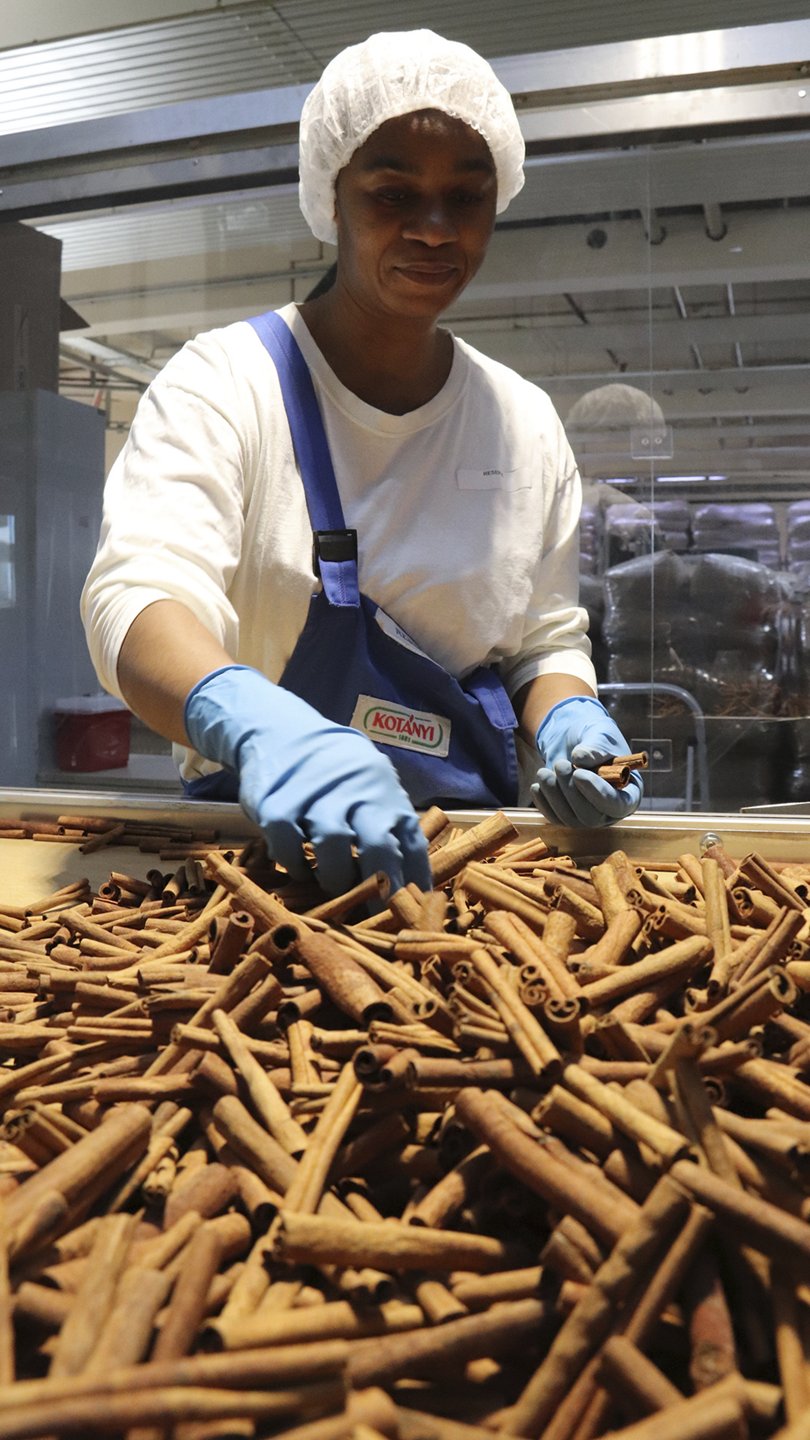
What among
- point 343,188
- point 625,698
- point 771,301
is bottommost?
point 625,698

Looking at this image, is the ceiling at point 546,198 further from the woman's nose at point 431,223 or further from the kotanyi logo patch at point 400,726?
the kotanyi logo patch at point 400,726

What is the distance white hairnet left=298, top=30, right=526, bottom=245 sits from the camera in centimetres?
164

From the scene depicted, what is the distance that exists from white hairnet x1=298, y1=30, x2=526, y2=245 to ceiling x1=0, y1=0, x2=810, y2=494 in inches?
50.3

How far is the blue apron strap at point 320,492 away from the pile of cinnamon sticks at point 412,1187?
81cm

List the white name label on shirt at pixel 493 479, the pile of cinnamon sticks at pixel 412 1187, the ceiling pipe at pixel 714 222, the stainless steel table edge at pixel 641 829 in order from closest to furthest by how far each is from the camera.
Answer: the pile of cinnamon sticks at pixel 412 1187 < the stainless steel table edge at pixel 641 829 < the white name label on shirt at pixel 493 479 < the ceiling pipe at pixel 714 222

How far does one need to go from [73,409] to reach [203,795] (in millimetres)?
2553

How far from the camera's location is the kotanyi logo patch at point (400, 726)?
1634 millimetres

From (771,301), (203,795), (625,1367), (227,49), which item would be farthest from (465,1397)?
(227,49)

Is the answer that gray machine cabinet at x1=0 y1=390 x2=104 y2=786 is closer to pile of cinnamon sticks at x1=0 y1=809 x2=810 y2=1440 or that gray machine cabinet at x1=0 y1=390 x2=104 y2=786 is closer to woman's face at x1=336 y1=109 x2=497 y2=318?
woman's face at x1=336 y1=109 x2=497 y2=318

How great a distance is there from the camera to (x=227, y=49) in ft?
12.9

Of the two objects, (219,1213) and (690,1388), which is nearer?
(690,1388)

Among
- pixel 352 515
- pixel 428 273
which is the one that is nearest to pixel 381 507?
pixel 352 515

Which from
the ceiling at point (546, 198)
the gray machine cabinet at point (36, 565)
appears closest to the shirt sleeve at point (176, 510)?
the ceiling at point (546, 198)

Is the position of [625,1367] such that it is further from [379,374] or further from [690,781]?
[690,781]
